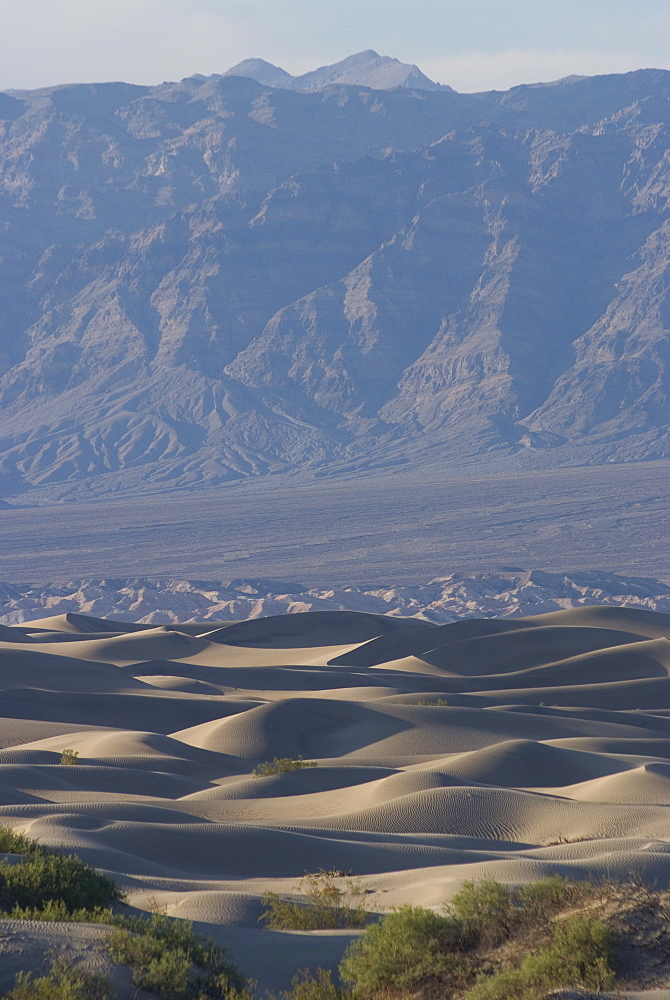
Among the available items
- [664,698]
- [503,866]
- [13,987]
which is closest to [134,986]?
[13,987]

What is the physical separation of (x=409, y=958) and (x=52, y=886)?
280 cm

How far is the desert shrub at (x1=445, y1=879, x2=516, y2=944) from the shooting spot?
771cm

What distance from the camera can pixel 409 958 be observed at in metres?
7.54

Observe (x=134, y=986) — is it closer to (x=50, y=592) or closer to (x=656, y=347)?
(x=50, y=592)

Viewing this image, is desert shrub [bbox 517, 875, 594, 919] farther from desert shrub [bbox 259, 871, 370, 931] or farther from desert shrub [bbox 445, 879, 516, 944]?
desert shrub [bbox 259, 871, 370, 931]

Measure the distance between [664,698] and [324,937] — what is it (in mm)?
25228

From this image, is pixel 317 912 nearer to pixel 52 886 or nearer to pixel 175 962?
pixel 52 886

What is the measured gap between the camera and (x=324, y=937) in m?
8.80

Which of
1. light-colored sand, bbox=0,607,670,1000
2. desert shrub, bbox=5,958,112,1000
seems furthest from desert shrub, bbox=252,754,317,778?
desert shrub, bbox=5,958,112,1000

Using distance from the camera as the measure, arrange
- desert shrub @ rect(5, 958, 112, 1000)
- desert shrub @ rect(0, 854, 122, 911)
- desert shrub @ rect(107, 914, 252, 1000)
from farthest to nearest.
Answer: desert shrub @ rect(0, 854, 122, 911) < desert shrub @ rect(107, 914, 252, 1000) < desert shrub @ rect(5, 958, 112, 1000)

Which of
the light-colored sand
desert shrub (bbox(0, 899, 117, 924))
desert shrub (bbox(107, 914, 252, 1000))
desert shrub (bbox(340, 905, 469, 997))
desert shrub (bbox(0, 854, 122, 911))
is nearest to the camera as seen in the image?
desert shrub (bbox(107, 914, 252, 1000))

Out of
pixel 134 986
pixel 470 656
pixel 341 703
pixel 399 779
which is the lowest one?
pixel 470 656

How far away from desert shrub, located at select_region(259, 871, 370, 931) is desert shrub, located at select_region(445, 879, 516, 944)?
1.84 m

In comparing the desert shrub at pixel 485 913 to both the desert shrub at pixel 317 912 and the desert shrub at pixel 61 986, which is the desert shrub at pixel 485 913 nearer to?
the desert shrub at pixel 317 912
